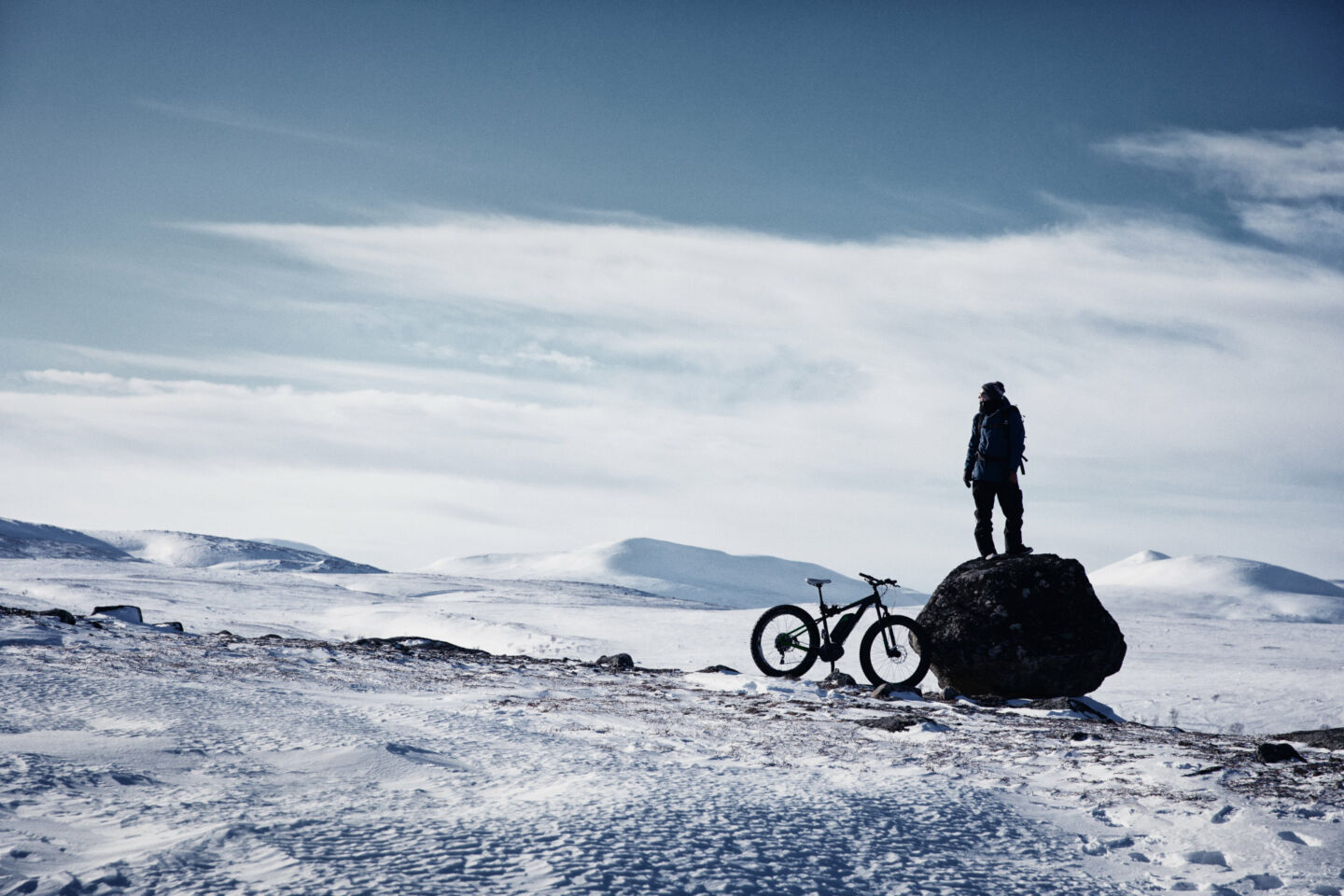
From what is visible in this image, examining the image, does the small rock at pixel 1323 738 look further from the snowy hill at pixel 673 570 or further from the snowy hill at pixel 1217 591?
the snowy hill at pixel 673 570

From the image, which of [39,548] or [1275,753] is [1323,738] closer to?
[1275,753]

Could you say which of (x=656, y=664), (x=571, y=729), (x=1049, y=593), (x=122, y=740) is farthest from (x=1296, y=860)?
(x=656, y=664)

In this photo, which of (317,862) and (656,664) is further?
(656,664)

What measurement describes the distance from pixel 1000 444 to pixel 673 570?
109 metres

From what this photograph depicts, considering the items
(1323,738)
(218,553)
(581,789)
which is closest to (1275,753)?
(1323,738)

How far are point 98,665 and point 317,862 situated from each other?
544cm

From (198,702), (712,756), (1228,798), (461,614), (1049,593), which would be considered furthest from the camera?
(461,614)

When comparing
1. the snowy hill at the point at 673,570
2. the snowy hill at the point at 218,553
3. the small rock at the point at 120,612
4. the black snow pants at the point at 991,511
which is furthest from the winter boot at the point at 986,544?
the snowy hill at the point at 673,570

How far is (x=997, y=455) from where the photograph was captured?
37.1 ft

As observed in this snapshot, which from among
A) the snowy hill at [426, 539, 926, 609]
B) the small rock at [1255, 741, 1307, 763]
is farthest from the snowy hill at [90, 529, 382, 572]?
the small rock at [1255, 741, 1307, 763]

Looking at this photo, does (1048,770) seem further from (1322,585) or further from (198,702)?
(1322,585)

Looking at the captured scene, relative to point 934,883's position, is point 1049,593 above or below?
above

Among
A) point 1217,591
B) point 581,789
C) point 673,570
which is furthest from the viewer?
point 673,570

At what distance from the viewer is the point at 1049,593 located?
1099 centimetres
